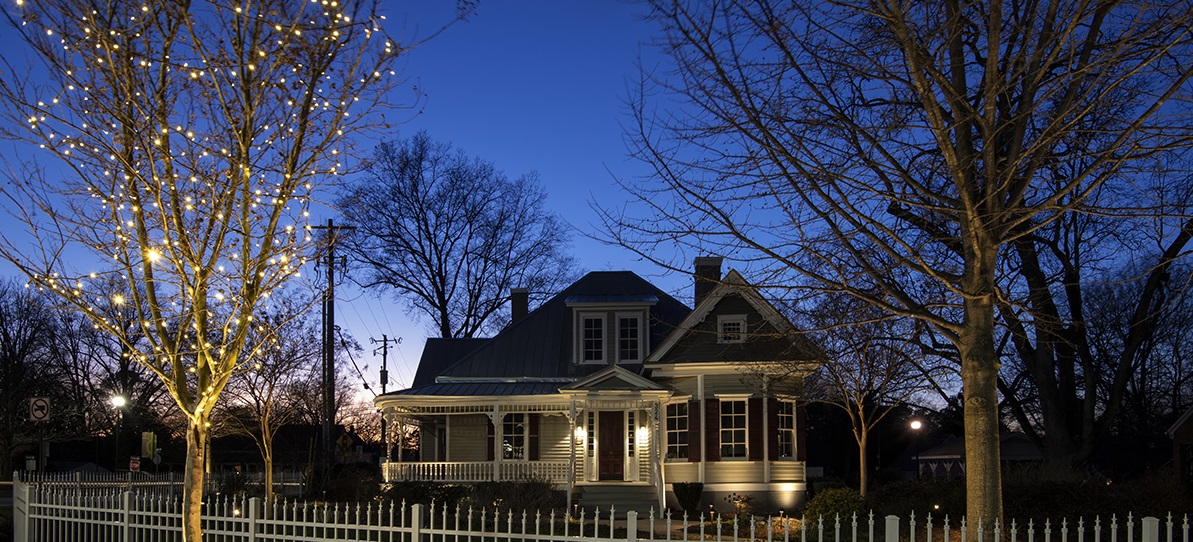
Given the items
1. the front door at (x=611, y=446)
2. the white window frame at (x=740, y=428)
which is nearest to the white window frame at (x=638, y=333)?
the front door at (x=611, y=446)

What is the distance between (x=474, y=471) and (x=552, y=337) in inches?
214

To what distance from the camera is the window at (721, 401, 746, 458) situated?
87.9 ft

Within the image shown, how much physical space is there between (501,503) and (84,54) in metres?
11.7

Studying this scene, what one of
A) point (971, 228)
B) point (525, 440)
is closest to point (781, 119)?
point (971, 228)

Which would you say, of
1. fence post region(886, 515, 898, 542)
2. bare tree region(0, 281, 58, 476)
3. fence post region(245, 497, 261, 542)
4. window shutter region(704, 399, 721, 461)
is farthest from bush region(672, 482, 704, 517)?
bare tree region(0, 281, 58, 476)

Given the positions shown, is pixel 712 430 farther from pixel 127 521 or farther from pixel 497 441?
pixel 127 521

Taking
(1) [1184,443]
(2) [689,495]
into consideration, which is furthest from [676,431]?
(1) [1184,443]

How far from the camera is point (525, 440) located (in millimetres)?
28375

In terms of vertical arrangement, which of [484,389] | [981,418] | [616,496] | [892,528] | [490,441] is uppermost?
[981,418]

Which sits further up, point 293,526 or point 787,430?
point 293,526

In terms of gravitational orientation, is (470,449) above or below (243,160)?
below

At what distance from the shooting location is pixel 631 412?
2816 cm

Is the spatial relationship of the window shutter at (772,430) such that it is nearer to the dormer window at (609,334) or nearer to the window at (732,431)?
the window at (732,431)

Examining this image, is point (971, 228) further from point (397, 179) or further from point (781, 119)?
point (397, 179)
